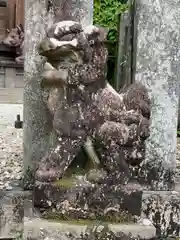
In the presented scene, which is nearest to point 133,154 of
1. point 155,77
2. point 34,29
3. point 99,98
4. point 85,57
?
point 99,98

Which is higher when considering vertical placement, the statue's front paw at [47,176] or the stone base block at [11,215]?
the statue's front paw at [47,176]

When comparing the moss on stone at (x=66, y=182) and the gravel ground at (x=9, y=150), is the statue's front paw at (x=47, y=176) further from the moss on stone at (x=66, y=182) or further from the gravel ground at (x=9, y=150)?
the gravel ground at (x=9, y=150)

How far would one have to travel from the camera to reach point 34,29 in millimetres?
3105

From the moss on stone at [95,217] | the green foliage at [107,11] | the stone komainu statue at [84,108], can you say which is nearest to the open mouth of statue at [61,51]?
the stone komainu statue at [84,108]

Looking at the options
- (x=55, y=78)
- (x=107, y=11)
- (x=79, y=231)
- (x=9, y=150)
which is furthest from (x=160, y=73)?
(x=107, y=11)

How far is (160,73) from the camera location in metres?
3.13

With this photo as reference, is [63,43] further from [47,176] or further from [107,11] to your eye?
[107,11]

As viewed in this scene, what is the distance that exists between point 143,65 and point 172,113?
0.35 meters

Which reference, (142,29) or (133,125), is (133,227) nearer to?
(133,125)

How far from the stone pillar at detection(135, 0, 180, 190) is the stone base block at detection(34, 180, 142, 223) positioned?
2.26ft

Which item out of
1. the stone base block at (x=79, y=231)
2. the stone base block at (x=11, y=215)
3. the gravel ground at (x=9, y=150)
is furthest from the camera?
the gravel ground at (x=9, y=150)

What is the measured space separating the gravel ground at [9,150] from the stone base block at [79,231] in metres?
0.78

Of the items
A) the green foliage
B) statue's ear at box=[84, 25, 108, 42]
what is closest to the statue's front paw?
statue's ear at box=[84, 25, 108, 42]

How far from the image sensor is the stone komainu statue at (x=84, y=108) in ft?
7.98
